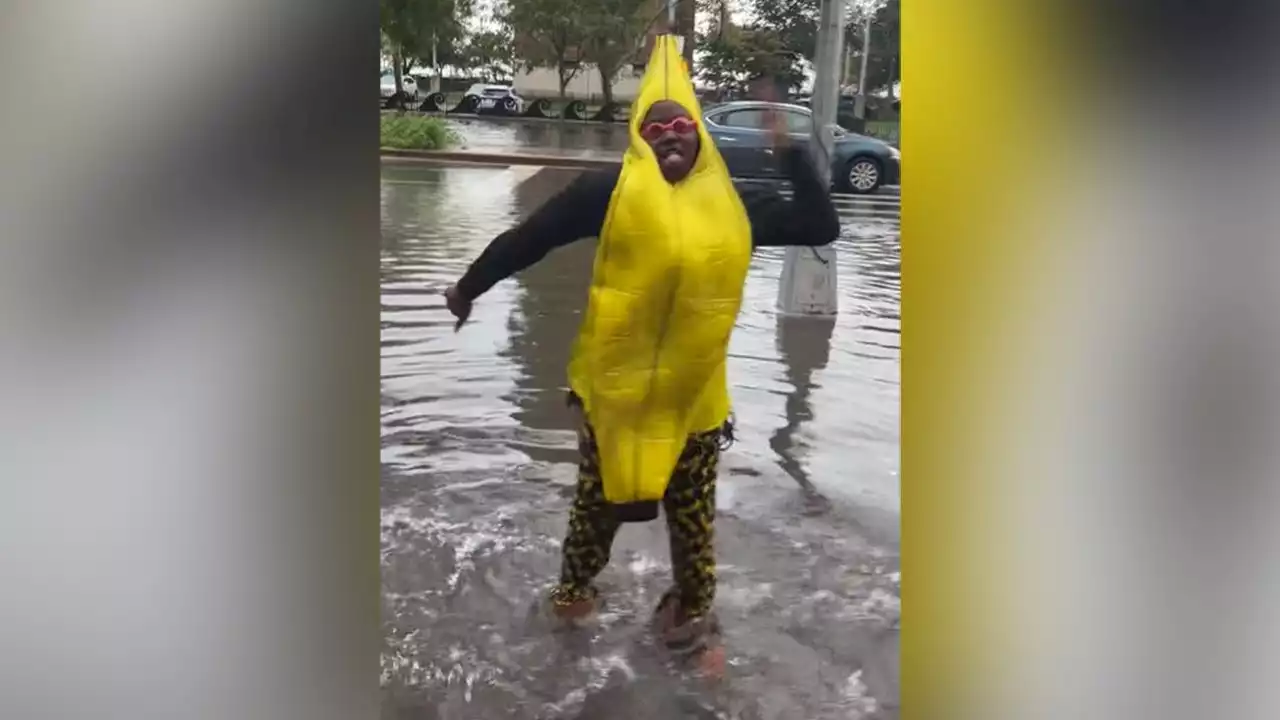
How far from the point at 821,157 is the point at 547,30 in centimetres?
36

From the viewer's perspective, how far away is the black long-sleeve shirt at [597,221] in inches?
45.4

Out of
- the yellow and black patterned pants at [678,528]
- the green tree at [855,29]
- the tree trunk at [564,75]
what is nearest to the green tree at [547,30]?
the tree trunk at [564,75]

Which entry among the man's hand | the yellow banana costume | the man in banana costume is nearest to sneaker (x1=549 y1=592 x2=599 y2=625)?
the man in banana costume

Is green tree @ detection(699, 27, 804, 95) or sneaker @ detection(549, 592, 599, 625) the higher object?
green tree @ detection(699, 27, 804, 95)

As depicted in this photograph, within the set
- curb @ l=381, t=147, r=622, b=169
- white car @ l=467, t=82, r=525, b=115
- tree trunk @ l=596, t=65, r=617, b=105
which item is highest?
tree trunk @ l=596, t=65, r=617, b=105

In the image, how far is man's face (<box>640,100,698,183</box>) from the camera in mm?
1142

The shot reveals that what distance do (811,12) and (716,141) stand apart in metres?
0.20

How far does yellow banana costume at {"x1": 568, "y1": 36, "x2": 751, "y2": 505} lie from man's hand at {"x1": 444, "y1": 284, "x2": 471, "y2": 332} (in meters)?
0.14

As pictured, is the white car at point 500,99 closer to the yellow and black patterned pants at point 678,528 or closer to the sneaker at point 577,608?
the yellow and black patterned pants at point 678,528

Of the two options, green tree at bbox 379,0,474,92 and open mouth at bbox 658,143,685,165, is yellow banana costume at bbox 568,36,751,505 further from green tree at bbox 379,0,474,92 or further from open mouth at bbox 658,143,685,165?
green tree at bbox 379,0,474,92

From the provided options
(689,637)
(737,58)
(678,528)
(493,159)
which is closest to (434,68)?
(493,159)
